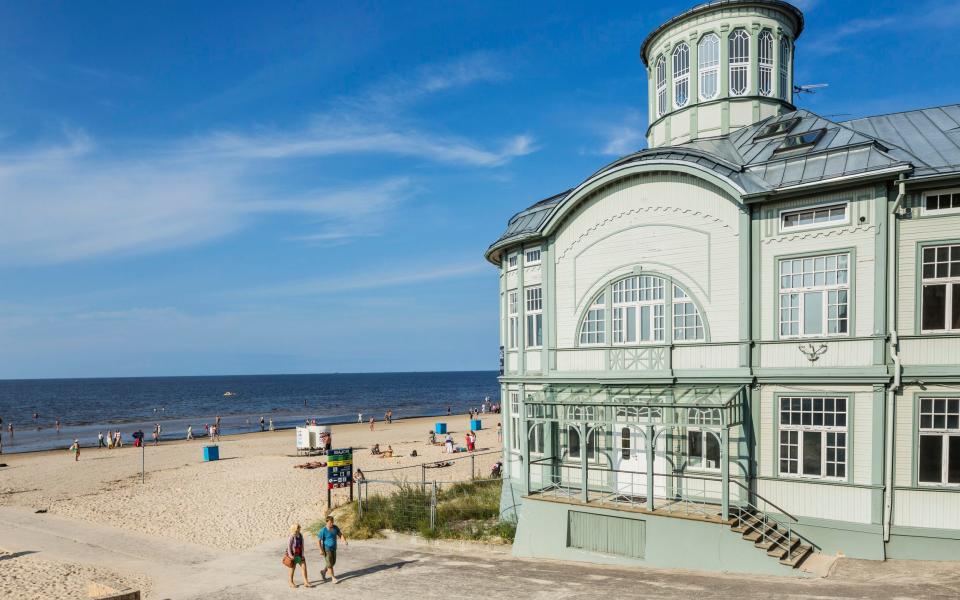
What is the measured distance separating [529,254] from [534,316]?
1.90m

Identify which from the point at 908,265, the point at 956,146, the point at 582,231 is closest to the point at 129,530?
the point at 582,231

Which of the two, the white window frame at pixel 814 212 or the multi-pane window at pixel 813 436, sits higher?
the white window frame at pixel 814 212

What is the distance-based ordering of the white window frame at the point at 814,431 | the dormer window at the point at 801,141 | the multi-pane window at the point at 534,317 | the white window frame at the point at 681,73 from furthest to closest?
the white window frame at the point at 681,73
the multi-pane window at the point at 534,317
the dormer window at the point at 801,141
the white window frame at the point at 814,431

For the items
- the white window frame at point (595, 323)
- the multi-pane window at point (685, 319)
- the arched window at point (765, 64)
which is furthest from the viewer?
the arched window at point (765, 64)

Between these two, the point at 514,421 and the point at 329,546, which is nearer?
the point at 329,546

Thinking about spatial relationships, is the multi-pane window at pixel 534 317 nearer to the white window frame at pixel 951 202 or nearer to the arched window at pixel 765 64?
the arched window at pixel 765 64

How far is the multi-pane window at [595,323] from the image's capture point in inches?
713

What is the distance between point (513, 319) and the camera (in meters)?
20.9

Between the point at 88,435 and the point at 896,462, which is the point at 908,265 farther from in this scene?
the point at 88,435

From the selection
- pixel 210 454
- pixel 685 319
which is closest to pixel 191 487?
pixel 210 454

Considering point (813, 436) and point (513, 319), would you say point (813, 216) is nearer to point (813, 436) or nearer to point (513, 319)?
point (813, 436)

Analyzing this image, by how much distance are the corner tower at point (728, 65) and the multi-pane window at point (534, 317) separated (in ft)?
21.7

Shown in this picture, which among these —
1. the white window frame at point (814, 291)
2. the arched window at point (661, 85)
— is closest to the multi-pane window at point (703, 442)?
the white window frame at point (814, 291)

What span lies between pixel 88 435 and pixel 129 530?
2009 inches
